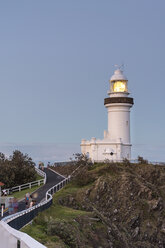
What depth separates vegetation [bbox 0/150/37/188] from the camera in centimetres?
5072

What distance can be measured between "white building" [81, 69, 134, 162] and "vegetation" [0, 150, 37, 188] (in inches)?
535

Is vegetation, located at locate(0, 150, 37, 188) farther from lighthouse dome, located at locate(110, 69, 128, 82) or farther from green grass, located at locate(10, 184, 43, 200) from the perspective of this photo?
lighthouse dome, located at locate(110, 69, 128, 82)

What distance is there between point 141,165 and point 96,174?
8148 millimetres

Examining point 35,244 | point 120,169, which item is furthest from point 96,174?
point 35,244

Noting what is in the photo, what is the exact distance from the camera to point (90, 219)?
34.8 m

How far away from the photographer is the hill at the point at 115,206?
33000 mm

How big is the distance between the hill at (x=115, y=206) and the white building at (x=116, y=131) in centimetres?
790

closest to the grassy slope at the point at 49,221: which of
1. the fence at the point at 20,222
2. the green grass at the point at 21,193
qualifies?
the fence at the point at 20,222

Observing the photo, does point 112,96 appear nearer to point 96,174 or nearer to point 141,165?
point 141,165

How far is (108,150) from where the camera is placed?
6681 centimetres

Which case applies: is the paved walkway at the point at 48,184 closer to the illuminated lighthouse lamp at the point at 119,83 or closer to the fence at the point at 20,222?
the fence at the point at 20,222

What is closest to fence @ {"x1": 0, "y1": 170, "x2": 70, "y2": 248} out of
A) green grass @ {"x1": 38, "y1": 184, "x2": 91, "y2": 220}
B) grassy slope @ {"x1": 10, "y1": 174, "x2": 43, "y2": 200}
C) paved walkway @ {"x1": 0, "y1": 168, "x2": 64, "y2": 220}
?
green grass @ {"x1": 38, "y1": 184, "x2": 91, "y2": 220}

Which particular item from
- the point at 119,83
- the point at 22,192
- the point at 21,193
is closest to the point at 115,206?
the point at 22,192

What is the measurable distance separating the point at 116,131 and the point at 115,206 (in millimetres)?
23176
